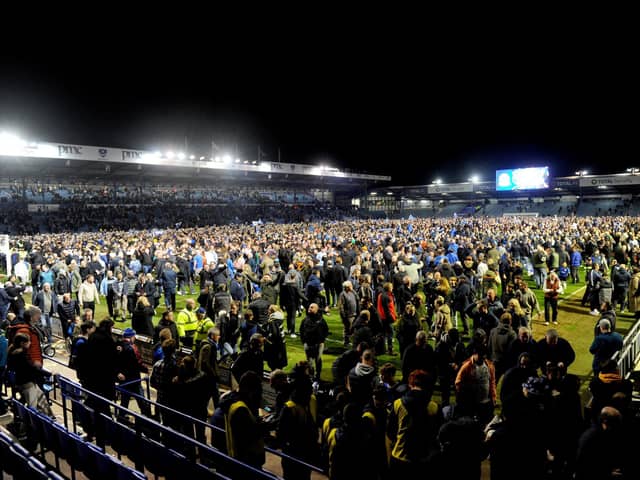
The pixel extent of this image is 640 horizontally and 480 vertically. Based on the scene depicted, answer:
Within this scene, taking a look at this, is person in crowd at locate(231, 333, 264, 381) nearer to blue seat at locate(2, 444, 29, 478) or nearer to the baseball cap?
blue seat at locate(2, 444, 29, 478)

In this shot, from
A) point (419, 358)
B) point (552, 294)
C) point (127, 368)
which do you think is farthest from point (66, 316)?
point (552, 294)

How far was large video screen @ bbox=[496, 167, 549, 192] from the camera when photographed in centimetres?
4794

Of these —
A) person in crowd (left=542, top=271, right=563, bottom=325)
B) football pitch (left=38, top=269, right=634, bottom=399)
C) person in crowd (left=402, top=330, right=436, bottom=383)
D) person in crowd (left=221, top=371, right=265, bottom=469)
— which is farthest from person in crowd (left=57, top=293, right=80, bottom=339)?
person in crowd (left=542, top=271, right=563, bottom=325)

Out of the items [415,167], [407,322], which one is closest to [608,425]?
[407,322]

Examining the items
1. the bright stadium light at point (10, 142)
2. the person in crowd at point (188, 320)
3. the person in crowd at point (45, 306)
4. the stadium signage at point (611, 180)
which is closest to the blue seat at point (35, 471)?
the person in crowd at point (188, 320)

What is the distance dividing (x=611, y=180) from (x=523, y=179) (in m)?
11.1

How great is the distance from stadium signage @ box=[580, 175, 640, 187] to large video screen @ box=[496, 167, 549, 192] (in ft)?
29.7

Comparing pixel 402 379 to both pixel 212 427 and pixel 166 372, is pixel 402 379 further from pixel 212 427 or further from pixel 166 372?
pixel 166 372

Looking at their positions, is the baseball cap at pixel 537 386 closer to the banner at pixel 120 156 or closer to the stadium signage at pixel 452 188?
the banner at pixel 120 156

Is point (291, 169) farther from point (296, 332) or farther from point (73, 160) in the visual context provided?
point (296, 332)

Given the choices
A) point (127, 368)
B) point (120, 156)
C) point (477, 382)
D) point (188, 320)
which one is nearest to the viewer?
point (477, 382)

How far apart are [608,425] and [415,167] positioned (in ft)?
240

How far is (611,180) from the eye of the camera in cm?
5112

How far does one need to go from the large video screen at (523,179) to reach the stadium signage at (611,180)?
906cm
